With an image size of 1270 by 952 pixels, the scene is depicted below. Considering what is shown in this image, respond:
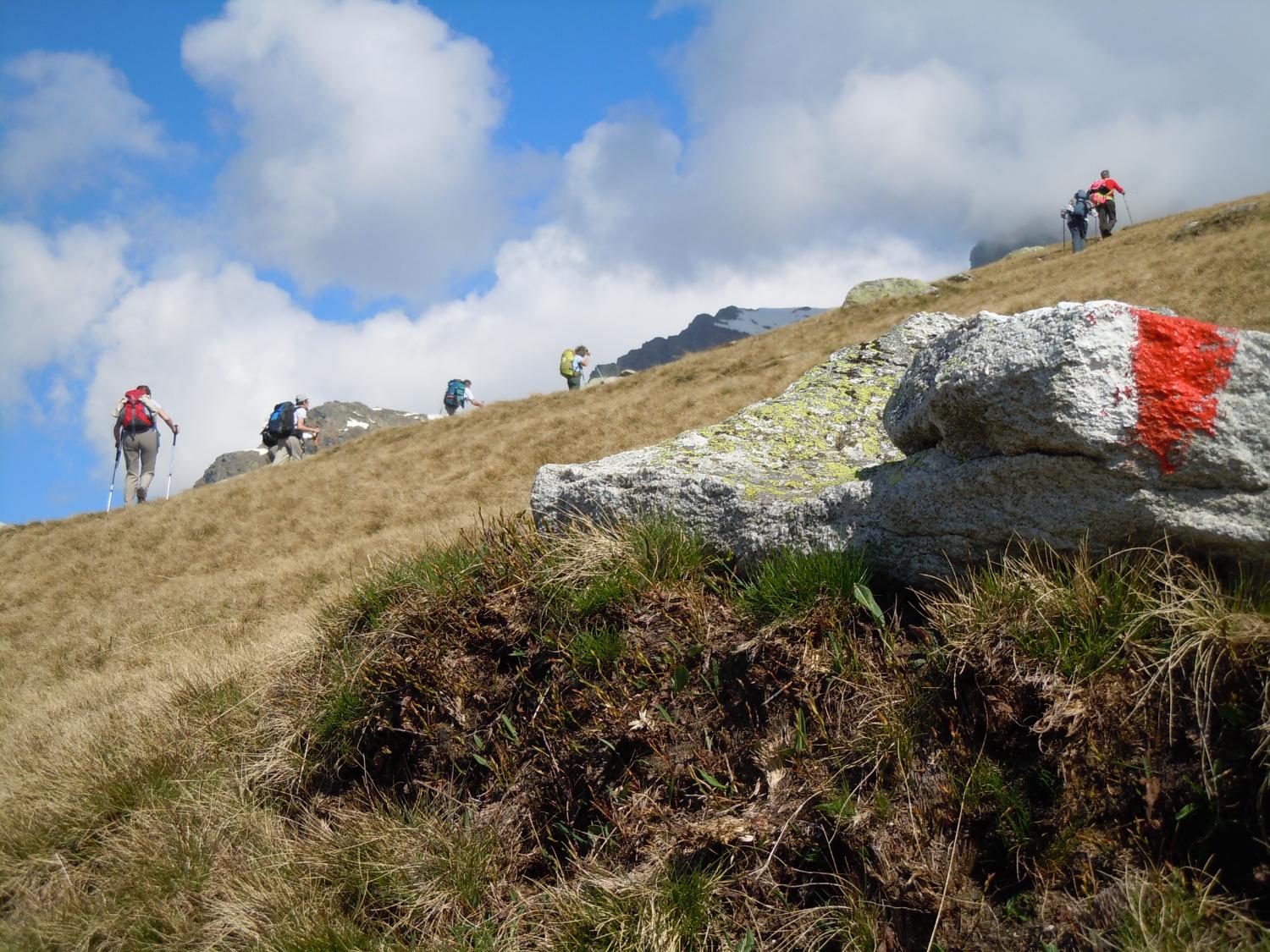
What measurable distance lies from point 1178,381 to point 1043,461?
0.59 m

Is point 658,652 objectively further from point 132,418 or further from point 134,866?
point 132,418

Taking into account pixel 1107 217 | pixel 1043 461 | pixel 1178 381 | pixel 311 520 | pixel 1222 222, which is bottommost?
pixel 1043 461

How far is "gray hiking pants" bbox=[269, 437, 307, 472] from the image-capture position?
28578mm

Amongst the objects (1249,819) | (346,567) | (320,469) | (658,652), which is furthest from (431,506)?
(1249,819)

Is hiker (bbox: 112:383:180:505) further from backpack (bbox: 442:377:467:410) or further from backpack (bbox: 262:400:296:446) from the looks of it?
backpack (bbox: 442:377:467:410)

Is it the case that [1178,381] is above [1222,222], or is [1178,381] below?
below

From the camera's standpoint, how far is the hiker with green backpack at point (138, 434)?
819 inches

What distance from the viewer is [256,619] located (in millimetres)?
10156

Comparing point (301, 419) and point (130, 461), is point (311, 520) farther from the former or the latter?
point (301, 419)

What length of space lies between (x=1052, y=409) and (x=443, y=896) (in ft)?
11.9

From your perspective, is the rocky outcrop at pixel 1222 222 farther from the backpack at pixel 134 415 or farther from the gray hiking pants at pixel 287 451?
the backpack at pixel 134 415

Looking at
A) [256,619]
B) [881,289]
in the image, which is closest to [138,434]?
[256,619]

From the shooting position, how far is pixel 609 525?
201 inches

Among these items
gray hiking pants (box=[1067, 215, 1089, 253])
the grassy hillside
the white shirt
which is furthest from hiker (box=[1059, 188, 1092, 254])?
the white shirt
